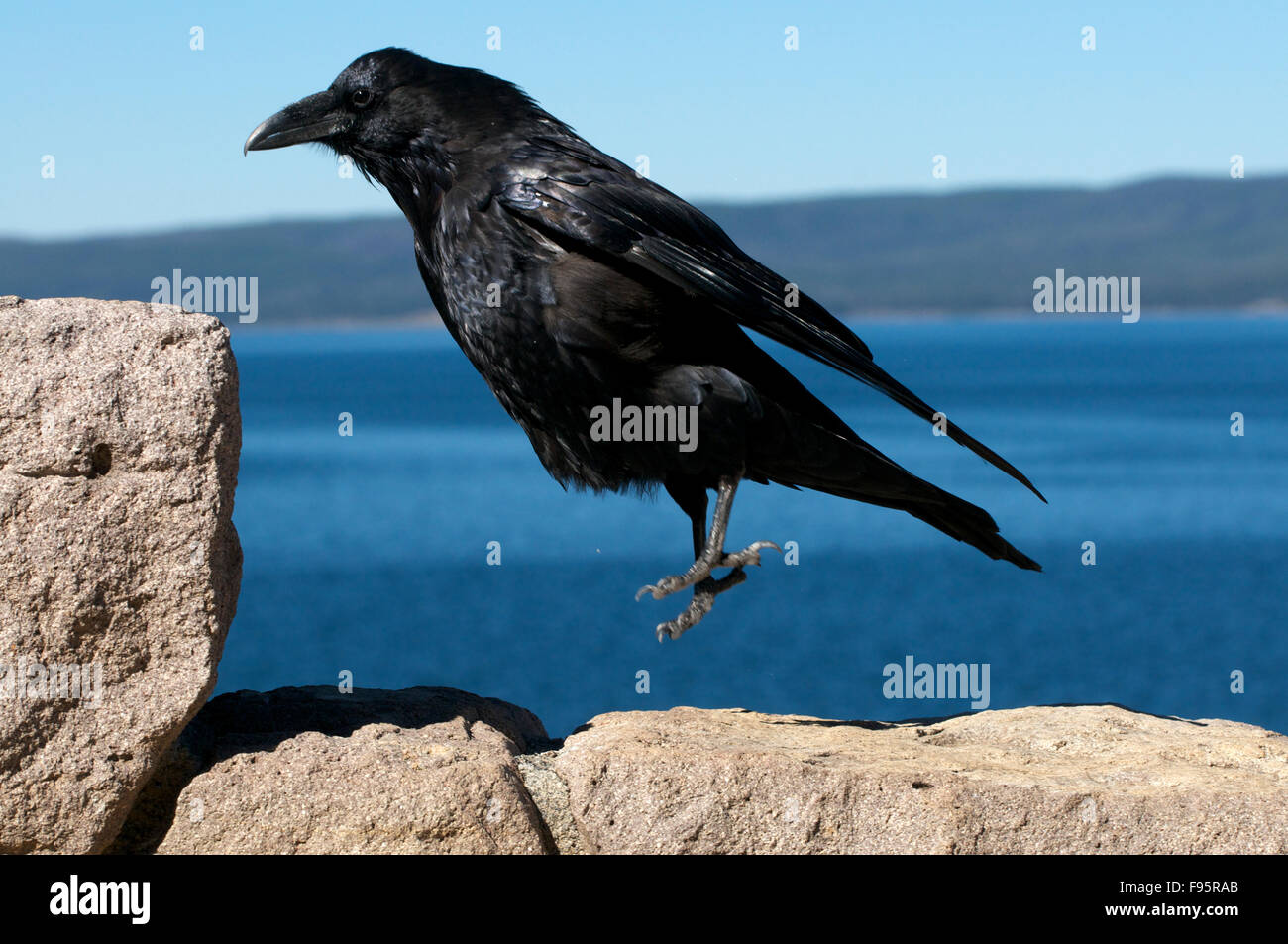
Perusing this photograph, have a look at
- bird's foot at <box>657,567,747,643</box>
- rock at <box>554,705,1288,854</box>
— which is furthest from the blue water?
rock at <box>554,705,1288,854</box>

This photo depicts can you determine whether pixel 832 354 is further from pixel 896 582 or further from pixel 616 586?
pixel 896 582

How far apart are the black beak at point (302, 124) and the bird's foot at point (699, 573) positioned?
221 centimetres

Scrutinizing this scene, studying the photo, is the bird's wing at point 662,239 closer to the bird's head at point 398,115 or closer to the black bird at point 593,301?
the black bird at point 593,301

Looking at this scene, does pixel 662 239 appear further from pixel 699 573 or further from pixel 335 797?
pixel 335 797

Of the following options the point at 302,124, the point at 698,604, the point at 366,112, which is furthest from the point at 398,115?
the point at 698,604

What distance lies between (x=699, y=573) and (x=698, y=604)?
0.53ft

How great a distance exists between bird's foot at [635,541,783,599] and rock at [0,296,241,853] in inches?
66.6

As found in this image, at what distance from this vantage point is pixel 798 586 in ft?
91.8

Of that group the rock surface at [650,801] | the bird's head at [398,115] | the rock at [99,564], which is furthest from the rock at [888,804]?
the bird's head at [398,115]

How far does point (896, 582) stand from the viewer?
28109 millimetres

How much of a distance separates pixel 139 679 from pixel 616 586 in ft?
73.0

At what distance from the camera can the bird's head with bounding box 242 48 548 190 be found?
5.52 m

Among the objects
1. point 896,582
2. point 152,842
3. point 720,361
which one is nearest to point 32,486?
point 152,842

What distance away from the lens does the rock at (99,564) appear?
4207 millimetres
